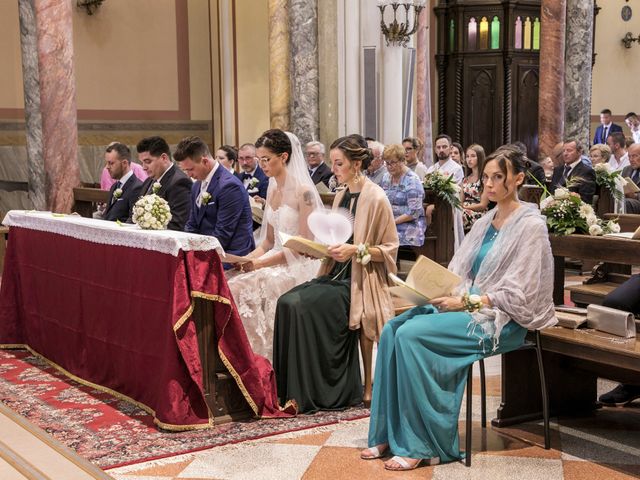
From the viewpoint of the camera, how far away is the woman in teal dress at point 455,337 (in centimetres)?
Result: 402

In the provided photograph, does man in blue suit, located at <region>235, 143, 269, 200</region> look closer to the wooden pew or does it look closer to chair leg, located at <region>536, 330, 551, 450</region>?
the wooden pew

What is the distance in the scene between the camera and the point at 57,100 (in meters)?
9.44

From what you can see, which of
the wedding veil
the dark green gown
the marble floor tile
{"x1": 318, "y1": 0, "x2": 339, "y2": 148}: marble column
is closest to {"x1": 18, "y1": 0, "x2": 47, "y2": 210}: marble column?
{"x1": 318, "y1": 0, "x2": 339, "y2": 148}: marble column

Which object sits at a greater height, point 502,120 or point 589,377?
point 502,120

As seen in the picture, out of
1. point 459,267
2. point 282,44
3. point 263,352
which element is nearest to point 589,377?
point 459,267

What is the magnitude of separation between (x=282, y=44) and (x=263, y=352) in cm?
627

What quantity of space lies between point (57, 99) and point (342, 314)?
559 cm

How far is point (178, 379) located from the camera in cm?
466

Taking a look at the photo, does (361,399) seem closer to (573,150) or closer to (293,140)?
(293,140)

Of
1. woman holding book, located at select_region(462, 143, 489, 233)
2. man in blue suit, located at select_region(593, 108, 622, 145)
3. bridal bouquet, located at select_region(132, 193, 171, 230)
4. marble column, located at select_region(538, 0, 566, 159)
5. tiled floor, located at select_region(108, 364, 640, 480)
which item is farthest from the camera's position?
man in blue suit, located at select_region(593, 108, 622, 145)

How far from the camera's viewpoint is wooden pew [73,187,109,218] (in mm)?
8758

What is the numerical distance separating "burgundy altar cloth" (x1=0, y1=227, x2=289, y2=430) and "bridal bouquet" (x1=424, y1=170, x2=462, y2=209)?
4.02m

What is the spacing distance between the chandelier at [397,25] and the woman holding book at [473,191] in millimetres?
1565

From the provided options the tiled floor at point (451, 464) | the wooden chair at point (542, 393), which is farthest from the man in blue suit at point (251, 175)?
the wooden chair at point (542, 393)
